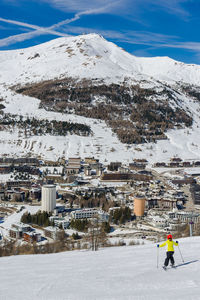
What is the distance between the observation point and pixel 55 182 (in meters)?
41.9

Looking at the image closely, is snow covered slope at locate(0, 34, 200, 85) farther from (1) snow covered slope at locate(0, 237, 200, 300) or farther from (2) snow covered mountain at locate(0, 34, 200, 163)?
(1) snow covered slope at locate(0, 237, 200, 300)

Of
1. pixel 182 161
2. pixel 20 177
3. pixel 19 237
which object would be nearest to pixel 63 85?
pixel 182 161

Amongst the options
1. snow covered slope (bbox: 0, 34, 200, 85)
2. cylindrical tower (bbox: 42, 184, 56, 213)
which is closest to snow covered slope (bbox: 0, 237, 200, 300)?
cylindrical tower (bbox: 42, 184, 56, 213)

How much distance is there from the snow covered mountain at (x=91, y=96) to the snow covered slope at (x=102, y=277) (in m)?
45.7

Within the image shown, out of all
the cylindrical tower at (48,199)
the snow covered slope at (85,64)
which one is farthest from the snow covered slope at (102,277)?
the snow covered slope at (85,64)

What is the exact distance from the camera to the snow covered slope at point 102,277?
5.29 m

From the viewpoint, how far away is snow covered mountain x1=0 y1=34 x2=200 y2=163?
2328 inches

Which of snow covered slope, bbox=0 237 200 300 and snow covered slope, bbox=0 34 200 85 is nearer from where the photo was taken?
snow covered slope, bbox=0 237 200 300

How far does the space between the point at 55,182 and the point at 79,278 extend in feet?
118

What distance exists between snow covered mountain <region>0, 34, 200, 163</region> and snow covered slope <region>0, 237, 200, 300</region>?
4569cm

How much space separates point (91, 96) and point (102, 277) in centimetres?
8235

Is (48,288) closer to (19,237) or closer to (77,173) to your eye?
(19,237)

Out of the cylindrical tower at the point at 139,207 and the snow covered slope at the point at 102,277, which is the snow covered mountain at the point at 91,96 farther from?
the snow covered slope at the point at 102,277

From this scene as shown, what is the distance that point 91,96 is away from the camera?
8712cm
